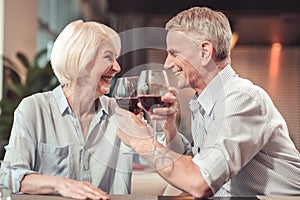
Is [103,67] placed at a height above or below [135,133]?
above

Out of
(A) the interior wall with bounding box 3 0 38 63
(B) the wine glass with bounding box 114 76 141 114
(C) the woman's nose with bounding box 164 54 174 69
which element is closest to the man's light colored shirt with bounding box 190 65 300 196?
(C) the woman's nose with bounding box 164 54 174 69

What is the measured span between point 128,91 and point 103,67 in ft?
1.16

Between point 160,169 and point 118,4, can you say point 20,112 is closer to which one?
point 160,169

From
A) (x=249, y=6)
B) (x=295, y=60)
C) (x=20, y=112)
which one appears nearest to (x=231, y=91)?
(x=20, y=112)

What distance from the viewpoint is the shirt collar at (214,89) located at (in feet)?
5.97

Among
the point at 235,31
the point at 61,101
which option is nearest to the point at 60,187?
the point at 61,101

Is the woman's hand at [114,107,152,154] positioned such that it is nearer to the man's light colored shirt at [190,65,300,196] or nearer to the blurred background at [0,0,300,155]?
the man's light colored shirt at [190,65,300,196]

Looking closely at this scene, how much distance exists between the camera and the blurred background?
211 inches

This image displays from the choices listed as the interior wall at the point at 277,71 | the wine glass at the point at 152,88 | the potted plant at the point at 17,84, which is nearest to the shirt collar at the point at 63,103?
the wine glass at the point at 152,88

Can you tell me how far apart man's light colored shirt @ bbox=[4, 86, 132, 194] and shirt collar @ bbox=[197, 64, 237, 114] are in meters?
0.32

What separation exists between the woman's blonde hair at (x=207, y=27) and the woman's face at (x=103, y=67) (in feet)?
0.88

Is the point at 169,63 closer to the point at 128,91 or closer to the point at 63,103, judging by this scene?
the point at 128,91

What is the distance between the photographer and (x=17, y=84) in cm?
452

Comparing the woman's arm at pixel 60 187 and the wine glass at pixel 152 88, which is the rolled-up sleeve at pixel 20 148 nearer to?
the woman's arm at pixel 60 187
